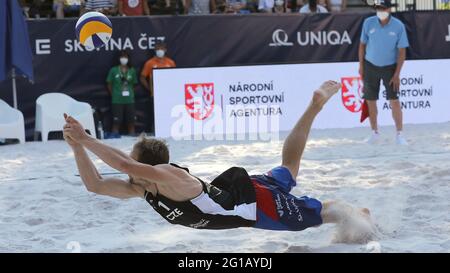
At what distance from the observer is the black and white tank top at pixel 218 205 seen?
15.2ft

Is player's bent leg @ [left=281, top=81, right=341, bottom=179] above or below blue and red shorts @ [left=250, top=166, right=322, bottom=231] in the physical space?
above

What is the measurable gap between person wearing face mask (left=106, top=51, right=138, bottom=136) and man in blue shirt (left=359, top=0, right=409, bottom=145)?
139 inches

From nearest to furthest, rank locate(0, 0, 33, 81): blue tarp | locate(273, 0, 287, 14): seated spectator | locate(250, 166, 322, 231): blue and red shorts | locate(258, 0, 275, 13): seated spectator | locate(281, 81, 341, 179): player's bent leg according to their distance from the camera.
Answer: locate(250, 166, 322, 231): blue and red shorts < locate(281, 81, 341, 179): player's bent leg < locate(0, 0, 33, 81): blue tarp < locate(258, 0, 275, 13): seated spectator < locate(273, 0, 287, 14): seated spectator

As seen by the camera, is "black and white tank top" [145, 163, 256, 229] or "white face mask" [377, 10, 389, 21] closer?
"black and white tank top" [145, 163, 256, 229]

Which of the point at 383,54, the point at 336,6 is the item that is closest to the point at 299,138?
the point at 383,54

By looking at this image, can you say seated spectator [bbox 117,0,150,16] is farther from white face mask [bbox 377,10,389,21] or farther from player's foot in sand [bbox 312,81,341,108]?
player's foot in sand [bbox 312,81,341,108]

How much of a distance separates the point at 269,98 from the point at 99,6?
315 centimetres

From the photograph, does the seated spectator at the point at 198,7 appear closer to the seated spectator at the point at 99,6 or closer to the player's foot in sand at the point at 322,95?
the seated spectator at the point at 99,6

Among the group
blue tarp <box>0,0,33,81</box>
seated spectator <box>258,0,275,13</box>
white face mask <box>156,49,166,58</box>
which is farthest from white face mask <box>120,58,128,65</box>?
seated spectator <box>258,0,275,13</box>

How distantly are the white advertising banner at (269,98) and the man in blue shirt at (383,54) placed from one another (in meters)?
1.73

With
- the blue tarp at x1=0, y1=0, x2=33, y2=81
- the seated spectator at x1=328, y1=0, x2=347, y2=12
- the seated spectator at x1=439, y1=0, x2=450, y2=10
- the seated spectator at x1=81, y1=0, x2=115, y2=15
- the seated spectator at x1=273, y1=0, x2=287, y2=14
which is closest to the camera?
the blue tarp at x1=0, y1=0, x2=33, y2=81

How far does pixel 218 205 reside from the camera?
4727 millimetres

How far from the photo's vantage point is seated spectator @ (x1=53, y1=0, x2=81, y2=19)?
12.8 metres

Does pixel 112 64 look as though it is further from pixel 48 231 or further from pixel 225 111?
pixel 48 231
